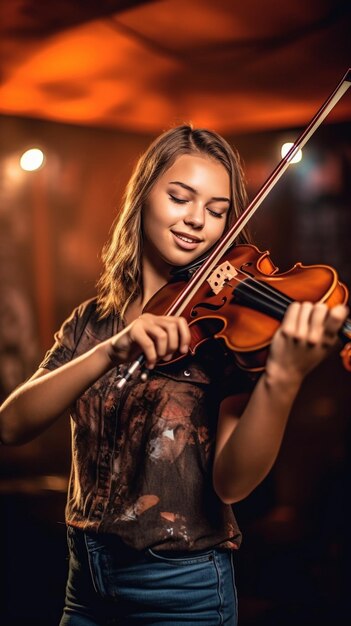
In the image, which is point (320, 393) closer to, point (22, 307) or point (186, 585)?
point (22, 307)

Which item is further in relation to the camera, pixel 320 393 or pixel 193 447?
pixel 320 393

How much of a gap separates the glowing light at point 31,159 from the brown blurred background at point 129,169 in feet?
0.16

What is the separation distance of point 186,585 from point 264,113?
84.1 inches

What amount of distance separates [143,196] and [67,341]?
29 cm

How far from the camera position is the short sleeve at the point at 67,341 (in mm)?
1110

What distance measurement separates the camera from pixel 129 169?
3002mm

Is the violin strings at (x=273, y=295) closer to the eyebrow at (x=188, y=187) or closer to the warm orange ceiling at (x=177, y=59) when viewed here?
the eyebrow at (x=188, y=187)

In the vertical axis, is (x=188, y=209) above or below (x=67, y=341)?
above

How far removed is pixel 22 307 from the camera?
2.86 metres

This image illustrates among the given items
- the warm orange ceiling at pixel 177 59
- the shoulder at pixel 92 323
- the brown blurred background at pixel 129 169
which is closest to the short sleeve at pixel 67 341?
the shoulder at pixel 92 323

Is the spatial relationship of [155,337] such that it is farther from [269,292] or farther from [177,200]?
[177,200]

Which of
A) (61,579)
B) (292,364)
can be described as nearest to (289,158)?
(292,364)

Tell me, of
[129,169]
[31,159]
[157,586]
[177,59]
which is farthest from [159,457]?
[129,169]

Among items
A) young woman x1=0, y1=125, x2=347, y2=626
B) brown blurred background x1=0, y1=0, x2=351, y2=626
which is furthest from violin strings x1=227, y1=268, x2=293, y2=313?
brown blurred background x1=0, y1=0, x2=351, y2=626
